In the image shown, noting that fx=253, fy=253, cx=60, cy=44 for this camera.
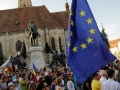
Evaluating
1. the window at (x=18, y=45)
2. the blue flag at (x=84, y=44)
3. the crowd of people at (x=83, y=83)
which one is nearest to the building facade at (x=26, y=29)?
the window at (x=18, y=45)

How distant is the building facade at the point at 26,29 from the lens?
46.7m

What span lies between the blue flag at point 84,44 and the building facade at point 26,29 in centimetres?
4031

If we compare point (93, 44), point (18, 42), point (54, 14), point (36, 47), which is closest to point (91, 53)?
point (93, 44)

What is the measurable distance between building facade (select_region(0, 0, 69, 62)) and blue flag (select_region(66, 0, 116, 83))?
4031 centimetres

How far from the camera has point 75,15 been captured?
211 inches

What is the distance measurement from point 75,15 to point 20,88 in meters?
3.55

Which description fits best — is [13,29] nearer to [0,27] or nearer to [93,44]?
[0,27]

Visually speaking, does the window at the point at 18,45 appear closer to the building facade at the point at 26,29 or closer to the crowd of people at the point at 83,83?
the building facade at the point at 26,29

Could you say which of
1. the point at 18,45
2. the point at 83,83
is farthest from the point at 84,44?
the point at 18,45

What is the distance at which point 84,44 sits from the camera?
526 cm

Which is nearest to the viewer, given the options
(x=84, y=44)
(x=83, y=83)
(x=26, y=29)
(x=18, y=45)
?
(x=84, y=44)

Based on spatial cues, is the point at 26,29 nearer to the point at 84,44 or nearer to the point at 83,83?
the point at 83,83

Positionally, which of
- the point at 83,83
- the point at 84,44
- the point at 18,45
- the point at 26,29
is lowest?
the point at 83,83

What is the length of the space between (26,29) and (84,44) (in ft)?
137
